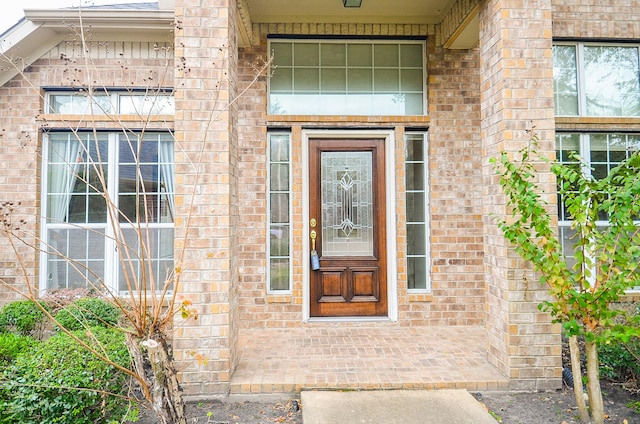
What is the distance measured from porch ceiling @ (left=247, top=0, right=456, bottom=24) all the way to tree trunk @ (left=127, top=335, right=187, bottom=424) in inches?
146

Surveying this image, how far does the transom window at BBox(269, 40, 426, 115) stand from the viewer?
4859mm

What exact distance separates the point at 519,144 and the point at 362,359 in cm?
233

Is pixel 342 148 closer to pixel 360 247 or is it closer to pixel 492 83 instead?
pixel 360 247

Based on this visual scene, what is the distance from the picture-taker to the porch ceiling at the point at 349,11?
4.36 metres

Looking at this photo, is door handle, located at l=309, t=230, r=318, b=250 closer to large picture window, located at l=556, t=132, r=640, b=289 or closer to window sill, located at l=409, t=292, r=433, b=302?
window sill, located at l=409, t=292, r=433, b=302

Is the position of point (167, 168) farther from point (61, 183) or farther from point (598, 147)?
point (598, 147)

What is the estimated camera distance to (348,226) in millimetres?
4883

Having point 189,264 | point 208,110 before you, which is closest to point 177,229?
point 189,264

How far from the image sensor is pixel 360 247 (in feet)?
16.0

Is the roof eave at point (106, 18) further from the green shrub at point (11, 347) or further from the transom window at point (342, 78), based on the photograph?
the green shrub at point (11, 347)

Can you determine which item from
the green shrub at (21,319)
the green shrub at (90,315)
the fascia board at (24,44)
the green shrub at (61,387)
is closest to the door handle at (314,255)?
the green shrub at (90,315)

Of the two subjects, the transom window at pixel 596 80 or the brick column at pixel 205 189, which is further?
the transom window at pixel 596 80

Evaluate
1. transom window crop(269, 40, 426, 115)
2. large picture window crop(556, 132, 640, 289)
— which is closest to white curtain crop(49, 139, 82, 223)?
transom window crop(269, 40, 426, 115)

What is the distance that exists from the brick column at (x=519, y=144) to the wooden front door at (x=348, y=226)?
162cm
